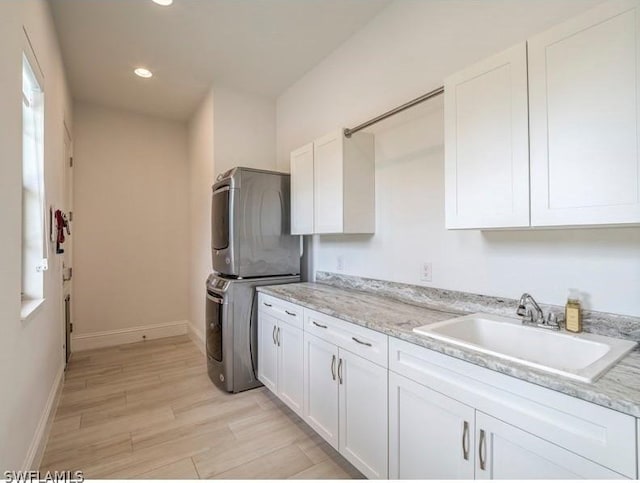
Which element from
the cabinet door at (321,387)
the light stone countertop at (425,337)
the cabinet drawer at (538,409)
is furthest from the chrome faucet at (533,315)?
the cabinet door at (321,387)

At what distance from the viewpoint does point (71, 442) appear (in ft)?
6.98

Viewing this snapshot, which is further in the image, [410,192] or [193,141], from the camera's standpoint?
[193,141]

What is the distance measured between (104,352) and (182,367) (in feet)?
3.99

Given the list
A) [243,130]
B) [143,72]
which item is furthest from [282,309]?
[143,72]

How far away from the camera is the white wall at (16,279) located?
54.2 inches

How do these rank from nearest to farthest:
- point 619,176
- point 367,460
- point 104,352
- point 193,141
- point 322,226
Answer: point 619,176
point 367,460
point 322,226
point 104,352
point 193,141

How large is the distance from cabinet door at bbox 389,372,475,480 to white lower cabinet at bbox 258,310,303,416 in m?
0.88

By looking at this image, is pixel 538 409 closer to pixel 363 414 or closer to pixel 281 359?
pixel 363 414

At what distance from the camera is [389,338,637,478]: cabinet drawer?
2.76 feet

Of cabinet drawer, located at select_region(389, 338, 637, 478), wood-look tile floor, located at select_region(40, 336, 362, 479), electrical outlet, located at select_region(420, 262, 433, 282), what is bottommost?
wood-look tile floor, located at select_region(40, 336, 362, 479)

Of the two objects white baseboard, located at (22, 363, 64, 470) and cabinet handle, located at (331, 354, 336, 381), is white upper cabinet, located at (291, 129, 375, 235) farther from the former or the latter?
white baseboard, located at (22, 363, 64, 470)

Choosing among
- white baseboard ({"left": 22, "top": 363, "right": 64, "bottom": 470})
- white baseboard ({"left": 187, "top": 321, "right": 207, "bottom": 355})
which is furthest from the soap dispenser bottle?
white baseboard ({"left": 187, "top": 321, "right": 207, "bottom": 355})

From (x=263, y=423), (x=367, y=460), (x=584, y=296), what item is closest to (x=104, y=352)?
(x=263, y=423)

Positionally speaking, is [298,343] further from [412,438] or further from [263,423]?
[412,438]
